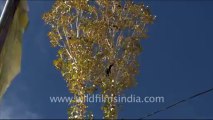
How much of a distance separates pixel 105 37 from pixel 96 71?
829 mm

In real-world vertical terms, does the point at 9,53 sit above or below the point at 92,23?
below

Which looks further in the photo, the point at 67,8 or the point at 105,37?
the point at 67,8

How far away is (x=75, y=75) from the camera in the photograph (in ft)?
29.3

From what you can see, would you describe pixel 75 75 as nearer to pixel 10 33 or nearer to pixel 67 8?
pixel 67 8

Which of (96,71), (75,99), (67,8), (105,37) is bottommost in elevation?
(75,99)

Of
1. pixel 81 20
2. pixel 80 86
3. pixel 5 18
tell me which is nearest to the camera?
pixel 5 18

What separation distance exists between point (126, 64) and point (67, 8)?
77.9 inches

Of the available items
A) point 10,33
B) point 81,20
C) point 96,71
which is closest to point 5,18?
point 10,33

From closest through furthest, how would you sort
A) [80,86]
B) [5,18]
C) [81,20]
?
[5,18] < [80,86] < [81,20]

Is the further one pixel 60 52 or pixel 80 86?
pixel 60 52

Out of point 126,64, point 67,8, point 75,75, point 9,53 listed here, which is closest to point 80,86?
point 75,75

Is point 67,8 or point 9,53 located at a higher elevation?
point 67,8

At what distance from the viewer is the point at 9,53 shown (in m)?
2.87

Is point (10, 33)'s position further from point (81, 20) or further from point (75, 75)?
point (81, 20)
